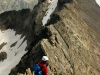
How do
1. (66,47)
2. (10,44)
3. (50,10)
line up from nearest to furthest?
(66,47)
(50,10)
(10,44)

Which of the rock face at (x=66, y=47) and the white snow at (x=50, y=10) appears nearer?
the rock face at (x=66, y=47)

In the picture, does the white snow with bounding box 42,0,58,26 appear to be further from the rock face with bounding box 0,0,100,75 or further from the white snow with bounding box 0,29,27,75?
the white snow with bounding box 0,29,27,75

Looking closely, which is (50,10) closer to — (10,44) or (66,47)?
(10,44)

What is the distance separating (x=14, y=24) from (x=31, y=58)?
60486 mm

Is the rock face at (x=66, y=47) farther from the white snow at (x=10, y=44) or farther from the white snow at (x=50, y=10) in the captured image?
the white snow at (x=10, y=44)

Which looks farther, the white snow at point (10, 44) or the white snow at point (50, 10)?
the white snow at point (10, 44)

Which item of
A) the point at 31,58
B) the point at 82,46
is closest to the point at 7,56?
the point at 82,46

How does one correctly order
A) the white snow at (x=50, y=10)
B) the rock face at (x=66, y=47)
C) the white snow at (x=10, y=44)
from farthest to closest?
the white snow at (x=10, y=44) < the white snow at (x=50, y=10) < the rock face at (x=66, y=47)

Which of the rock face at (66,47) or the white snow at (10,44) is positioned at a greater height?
the rock face at (66,47)

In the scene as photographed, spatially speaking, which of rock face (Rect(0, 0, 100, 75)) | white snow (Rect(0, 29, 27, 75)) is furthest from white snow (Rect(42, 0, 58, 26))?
white snow (Rect(0, 29, 27, 75))

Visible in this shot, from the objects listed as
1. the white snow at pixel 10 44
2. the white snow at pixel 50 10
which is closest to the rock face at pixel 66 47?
the white snow at pixel 50 10

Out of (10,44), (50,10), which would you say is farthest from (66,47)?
(10,44)

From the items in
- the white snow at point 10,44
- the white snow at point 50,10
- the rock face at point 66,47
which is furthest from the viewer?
the white snow at point 10,44

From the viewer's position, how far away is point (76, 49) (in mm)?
43562
